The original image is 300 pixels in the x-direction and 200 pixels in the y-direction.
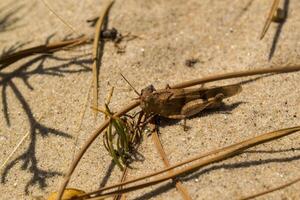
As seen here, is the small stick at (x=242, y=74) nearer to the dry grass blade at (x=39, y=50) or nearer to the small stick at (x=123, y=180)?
the small stick at (x=123, y=180)

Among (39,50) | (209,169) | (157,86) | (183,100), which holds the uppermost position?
(39,50)

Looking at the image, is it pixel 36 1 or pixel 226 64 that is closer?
pixel 226 64

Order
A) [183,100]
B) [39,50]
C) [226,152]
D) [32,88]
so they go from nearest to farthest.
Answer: [226,152]
[183,100]
[32,88]
[39,50]

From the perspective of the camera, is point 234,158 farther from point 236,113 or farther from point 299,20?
point 299,20

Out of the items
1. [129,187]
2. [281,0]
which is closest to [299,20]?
[281,0]

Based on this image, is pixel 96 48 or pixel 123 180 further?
pixel 96 48

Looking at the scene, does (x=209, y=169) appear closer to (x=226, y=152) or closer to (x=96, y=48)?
(x=226, y=152)

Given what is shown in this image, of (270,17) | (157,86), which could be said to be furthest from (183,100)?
(270,17)

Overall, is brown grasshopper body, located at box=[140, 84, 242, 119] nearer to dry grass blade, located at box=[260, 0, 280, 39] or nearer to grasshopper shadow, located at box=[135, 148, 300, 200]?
grasshopper shadow, located at box=[135, 148, 300, 200]
